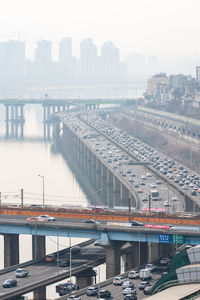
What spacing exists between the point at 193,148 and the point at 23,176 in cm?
1529

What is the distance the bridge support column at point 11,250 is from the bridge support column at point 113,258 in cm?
370

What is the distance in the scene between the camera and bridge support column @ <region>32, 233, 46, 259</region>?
3331 centimetres

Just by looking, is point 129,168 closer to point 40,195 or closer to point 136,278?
point 40,195

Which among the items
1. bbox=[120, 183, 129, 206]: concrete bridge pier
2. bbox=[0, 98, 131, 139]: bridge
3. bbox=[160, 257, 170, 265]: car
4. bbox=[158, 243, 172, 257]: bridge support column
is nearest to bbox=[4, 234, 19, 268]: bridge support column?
bbox=[158, 243, 172, 257]: bridge support column

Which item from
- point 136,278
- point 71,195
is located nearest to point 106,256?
point 136,278

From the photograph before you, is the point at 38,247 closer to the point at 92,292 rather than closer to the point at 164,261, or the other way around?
the point at 164,261

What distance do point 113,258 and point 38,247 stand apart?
332 cm

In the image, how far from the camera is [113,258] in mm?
31766

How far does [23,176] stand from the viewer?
60625 millimetres

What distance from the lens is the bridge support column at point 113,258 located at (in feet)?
103

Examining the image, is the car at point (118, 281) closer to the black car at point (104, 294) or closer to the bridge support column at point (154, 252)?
the black car at point (104, 294)

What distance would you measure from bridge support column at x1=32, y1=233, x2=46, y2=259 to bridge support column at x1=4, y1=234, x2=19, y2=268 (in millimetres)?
667

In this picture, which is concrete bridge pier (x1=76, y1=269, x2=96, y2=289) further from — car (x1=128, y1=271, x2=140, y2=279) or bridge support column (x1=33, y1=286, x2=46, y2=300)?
car (x1=128, y1=271, x2=140, y2=279)

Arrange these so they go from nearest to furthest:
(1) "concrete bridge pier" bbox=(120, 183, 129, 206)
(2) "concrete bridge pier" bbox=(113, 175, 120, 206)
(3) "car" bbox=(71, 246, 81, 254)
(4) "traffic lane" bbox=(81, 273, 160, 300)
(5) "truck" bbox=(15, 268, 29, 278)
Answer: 1. (4) "traffic lane" bbox=(81, 273, 160, 300)
2. (5) "truck" bbox=(15, 268, 29, 278)
3. (3) "car" bbox=(71, 246, 81, 254)
4. (1) "concrete bridge pier" bbox=(120, 183, 129, 206)
5. (2) "concrete bridge pier" bbox=(113, 175, 120, 206)
